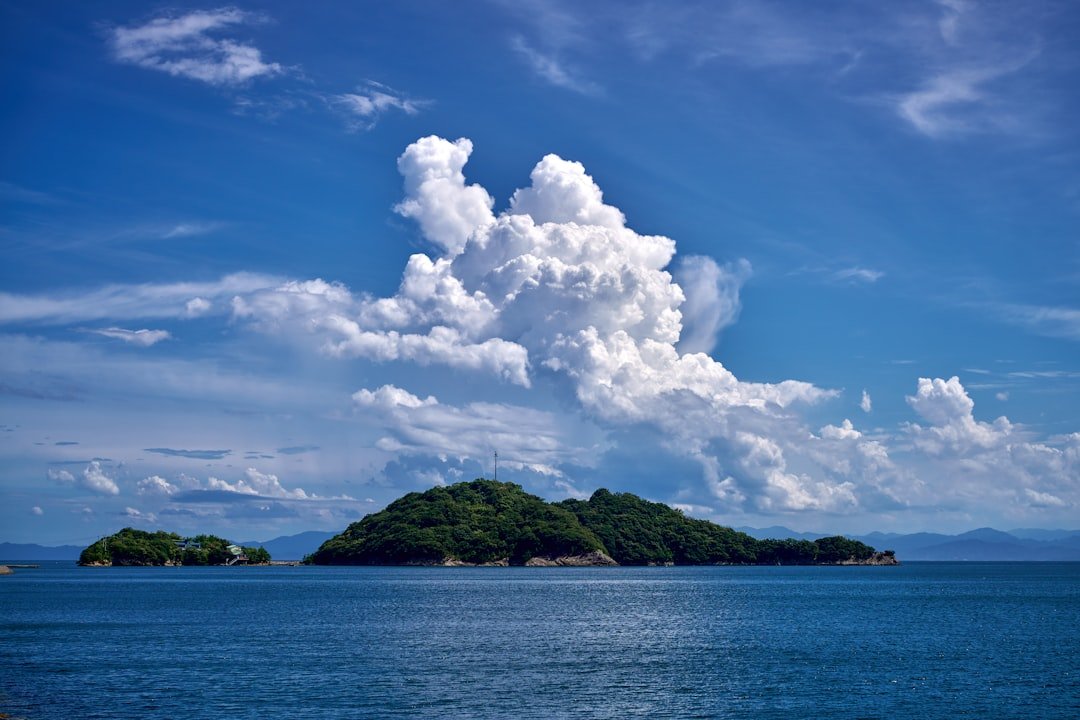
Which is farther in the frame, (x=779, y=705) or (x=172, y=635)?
(x=172, y=635)

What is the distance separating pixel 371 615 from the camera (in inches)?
5118

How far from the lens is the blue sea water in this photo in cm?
6034

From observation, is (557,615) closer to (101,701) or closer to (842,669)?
(842,669)

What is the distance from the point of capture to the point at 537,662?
261 ft

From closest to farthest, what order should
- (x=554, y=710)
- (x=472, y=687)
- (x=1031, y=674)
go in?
(x=554, y=710)
(x=472, y=687)
(x=1031, y=674)

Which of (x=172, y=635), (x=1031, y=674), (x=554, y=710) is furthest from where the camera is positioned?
(x=172, y=635)

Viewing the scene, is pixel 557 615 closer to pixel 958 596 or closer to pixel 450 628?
pixel 450 628

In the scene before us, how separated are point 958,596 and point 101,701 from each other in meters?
168

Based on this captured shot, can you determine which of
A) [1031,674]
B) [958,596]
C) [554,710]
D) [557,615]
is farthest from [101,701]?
[958,596]

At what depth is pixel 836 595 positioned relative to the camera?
613ft

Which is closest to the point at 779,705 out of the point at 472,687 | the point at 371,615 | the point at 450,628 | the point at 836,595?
the point at 472,687

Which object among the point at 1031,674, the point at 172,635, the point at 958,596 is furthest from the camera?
the point at 958,596

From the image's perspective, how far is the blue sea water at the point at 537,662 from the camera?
60344mm

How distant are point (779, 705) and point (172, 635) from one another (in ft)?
224
